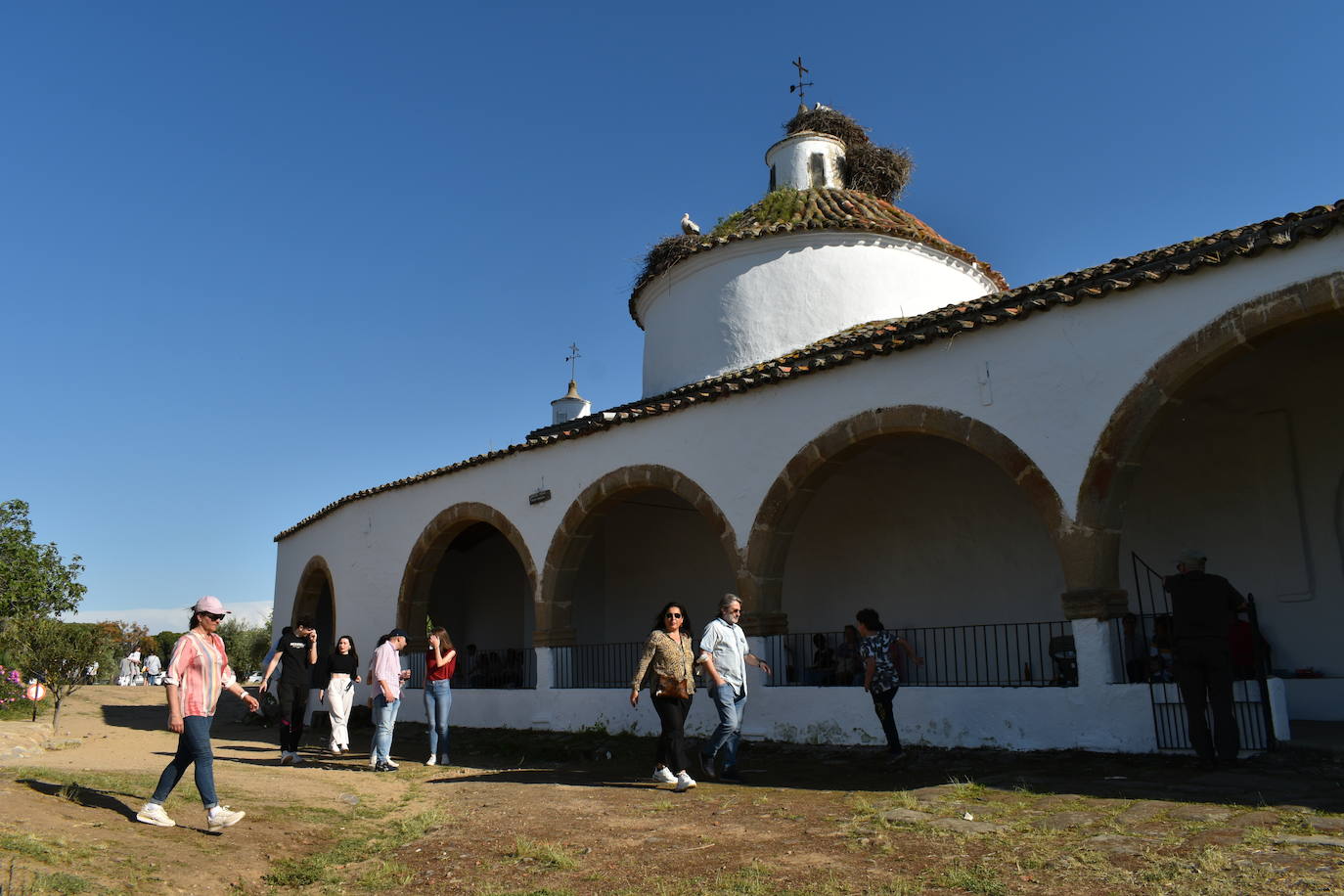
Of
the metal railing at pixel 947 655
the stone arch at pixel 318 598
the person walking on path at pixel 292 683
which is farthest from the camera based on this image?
the stone arch at pixel 318 598

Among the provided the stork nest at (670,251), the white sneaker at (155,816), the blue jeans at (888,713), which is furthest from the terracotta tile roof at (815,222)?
the white sneaker at (155,816)

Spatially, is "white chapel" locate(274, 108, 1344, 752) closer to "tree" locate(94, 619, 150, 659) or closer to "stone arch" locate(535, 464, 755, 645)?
"stone arch" locate(535, 464, 755, 645)

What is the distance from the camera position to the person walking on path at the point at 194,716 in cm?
554

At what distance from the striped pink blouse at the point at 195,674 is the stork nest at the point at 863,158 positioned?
1424 centimetres

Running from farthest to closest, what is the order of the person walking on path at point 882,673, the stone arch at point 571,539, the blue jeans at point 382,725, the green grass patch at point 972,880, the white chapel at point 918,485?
the stone arch at point 571,539 < the blue jeans at point 382,725 < the person walking on path at point 882,673 < the white chapel at point 918,485 < the green grass patch at point 972,880

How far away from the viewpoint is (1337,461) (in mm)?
9133

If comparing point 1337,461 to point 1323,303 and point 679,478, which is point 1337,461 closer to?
point 1323,303

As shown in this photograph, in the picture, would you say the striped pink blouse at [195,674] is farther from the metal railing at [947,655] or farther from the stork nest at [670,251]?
the stork nest at [670,251]

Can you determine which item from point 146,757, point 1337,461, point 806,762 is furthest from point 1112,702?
point 146,757

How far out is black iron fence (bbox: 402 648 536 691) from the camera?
16.5 metres

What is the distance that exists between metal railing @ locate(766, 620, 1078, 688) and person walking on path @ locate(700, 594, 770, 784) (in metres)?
2.46

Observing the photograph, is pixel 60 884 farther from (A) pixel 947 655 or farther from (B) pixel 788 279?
(B) pixel 788 279

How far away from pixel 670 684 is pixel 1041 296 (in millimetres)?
4369

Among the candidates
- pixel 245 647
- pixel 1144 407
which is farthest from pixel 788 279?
pixel 245 647
